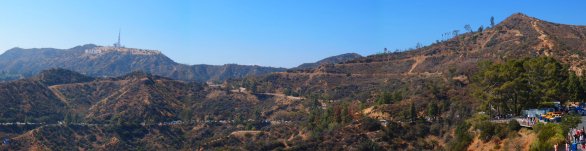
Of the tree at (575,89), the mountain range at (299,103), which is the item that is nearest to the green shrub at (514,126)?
the mountain range at (299,103)

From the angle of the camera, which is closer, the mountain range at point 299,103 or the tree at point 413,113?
the tree at point 413,113

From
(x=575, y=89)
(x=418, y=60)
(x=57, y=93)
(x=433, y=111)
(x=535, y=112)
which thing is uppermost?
(x=418, y=60)

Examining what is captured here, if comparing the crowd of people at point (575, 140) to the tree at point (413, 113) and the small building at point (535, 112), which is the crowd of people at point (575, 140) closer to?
the small building at point (535, 112)

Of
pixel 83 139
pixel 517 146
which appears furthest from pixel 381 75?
pixel 517 146

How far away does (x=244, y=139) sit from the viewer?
66.4 meters

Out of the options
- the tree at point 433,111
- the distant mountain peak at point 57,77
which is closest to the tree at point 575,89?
the tree at point 433,111

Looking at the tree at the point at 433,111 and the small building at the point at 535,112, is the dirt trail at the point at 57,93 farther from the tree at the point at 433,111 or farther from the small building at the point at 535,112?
the small building at the point at 535,112

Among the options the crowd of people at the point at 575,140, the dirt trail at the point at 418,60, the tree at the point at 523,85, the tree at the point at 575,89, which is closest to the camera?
the crowd of people at the point at 575,140

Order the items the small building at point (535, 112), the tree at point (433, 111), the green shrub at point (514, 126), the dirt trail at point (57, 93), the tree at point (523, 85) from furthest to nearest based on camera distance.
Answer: the dirt trail at point (57, 93)
the tree at point (433, 111)
the tree at point (523, 85)
the small building at point (535, 112)
the green shrub at point (514, 126)

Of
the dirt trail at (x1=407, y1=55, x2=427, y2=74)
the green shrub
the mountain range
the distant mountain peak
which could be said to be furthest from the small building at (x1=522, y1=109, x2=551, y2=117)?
the distant mountain peak

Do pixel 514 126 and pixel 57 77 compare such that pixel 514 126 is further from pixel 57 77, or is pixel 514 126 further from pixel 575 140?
pixel 57 77

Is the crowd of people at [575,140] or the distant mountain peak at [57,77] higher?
the distant mountain peak at [57,77]

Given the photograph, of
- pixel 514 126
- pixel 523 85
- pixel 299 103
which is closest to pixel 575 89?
pixel 523 85

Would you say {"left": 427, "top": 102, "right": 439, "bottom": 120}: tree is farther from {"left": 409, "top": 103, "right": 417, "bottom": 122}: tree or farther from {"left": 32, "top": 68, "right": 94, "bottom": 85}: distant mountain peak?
{"left": 32, "top": 68, "right": 94, "bottom": 85}: distant mountain peak
